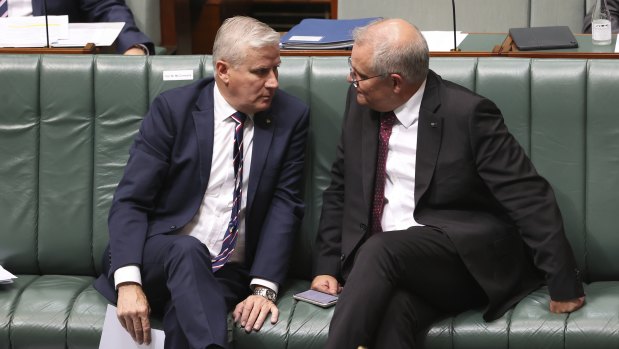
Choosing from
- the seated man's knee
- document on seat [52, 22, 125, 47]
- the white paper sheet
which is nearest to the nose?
the seated man's knee

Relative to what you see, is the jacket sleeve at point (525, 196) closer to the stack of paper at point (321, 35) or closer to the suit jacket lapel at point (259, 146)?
the suit jacket lapel at point (259, 146)

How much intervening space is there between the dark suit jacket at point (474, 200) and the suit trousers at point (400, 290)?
0.20 feet

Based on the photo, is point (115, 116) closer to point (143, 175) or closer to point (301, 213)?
point (143, 175)

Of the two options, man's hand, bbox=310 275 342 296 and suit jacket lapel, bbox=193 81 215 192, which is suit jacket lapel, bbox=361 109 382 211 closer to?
man's hand, bbox=310 275 342 296

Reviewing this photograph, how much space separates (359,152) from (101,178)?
82cm

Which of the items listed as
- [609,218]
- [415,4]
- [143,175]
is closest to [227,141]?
[143,175]

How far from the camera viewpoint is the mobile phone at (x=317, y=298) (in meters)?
2.91

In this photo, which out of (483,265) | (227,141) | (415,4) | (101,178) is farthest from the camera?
(415,4)

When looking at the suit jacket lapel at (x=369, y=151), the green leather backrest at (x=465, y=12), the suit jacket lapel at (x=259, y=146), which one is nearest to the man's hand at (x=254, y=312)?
the suit jacket lapel at (x=259, y=146)

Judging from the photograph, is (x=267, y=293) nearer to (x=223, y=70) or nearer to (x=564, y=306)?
(x=223, y=70)

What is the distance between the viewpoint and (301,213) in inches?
123

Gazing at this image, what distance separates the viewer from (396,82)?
2.93m

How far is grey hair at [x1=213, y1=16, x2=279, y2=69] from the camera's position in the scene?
9.68 ft

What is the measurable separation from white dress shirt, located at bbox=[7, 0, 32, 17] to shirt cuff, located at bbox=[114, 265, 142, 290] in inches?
68.4
